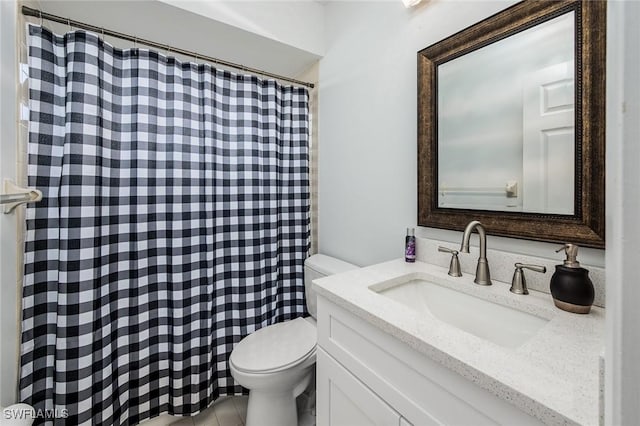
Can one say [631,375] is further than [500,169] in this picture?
No

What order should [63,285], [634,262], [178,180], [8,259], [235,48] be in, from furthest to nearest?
[235,48] → [178,180] → [63,285] → [8,259] → [634,262]

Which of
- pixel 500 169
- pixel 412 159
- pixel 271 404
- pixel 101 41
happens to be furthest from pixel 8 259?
pixel 500 169

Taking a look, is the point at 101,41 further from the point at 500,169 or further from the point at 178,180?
the point at 500,169

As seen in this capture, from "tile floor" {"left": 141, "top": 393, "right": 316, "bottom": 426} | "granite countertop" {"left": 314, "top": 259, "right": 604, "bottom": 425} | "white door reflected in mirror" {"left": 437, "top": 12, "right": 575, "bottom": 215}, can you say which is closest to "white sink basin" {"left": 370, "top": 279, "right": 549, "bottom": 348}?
"granite countertop" {"left": 314, "top": 259, "right": 604, "bottom": 425}

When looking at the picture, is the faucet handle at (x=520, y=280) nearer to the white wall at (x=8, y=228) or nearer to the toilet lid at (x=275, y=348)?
the toilet lid at (x=275, y=348)

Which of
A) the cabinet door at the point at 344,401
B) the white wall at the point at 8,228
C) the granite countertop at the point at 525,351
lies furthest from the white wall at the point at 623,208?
the white wall at the point at 8,228

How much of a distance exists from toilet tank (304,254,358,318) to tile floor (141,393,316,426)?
1.69 feet

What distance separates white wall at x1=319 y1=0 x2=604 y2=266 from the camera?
3.86 ft

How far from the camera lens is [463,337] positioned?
0.61 m

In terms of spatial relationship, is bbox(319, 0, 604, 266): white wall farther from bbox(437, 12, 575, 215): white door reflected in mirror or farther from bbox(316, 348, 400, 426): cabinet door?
bbox(316, 348, 400, 426): cabinet door

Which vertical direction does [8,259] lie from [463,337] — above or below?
above

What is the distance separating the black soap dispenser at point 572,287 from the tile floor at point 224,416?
133cm

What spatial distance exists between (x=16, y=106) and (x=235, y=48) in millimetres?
1088

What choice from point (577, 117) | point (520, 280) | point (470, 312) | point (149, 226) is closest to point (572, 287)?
point (520, 280)
